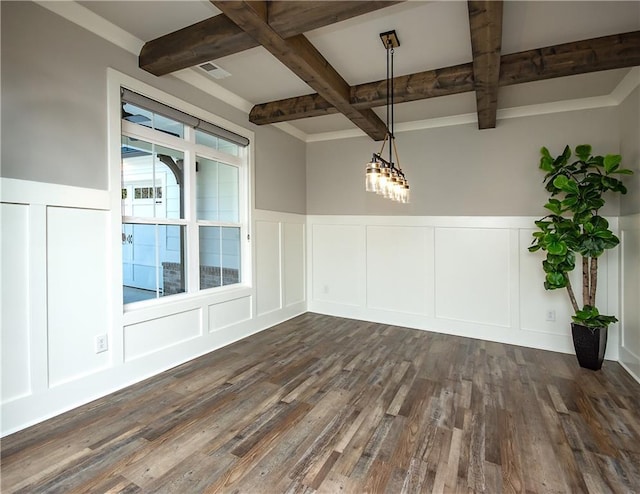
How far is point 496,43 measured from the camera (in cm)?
214

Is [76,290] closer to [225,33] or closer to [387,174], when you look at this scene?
[225,33]

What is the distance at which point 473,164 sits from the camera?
402 centimetres

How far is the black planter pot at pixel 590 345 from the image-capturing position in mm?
3035

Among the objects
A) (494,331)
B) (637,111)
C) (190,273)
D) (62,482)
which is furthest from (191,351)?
(637,111)

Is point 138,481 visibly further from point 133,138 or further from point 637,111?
point 637,111

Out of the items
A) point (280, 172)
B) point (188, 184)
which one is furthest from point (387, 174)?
point (280, 172)

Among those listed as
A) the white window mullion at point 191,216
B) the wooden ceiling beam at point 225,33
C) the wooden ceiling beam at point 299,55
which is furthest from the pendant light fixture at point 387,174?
the white window mullion at point 191,216

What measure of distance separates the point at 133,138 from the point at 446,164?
3476 mm

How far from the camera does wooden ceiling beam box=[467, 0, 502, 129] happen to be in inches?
72.0

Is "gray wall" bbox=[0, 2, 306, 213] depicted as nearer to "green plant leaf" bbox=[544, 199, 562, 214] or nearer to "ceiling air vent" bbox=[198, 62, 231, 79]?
"ceiling air vent" bbox=[198, 62, 231, 79]

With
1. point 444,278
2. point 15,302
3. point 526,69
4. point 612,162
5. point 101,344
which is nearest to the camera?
point 15,302

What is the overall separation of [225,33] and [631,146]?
3682 millimetres

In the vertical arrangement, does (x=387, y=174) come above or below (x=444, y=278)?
above

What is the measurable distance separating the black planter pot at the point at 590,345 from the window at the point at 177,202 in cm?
358
